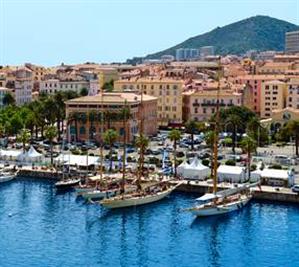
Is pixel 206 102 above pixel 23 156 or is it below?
above

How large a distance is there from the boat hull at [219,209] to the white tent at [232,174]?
5.92 m

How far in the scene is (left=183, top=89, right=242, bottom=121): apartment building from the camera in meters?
91.0

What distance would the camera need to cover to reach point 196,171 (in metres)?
60.2

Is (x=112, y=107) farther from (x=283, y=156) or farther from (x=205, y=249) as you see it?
(x=205, y=249)

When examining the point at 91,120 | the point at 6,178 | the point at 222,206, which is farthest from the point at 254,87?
the point at 222,206

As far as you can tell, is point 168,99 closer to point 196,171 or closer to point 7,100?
point 7,100

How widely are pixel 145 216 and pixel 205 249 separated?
884 centimetres

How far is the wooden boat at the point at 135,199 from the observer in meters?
51.7

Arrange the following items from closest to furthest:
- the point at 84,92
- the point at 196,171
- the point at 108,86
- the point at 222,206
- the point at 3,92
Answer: the point at 222,206 → the point at 196,171 → the point at 3,92 → the point at 84,92 → the point at 108,86

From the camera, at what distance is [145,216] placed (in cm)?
5016

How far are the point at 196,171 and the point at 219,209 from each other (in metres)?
10.2

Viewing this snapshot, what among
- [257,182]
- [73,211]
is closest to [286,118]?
[257,182]

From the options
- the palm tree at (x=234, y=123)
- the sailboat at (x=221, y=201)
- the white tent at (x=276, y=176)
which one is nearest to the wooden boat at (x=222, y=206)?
the sailboat at (x=221, y=201)

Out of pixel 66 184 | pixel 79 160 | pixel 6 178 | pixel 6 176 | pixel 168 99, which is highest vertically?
pixel 168 99
